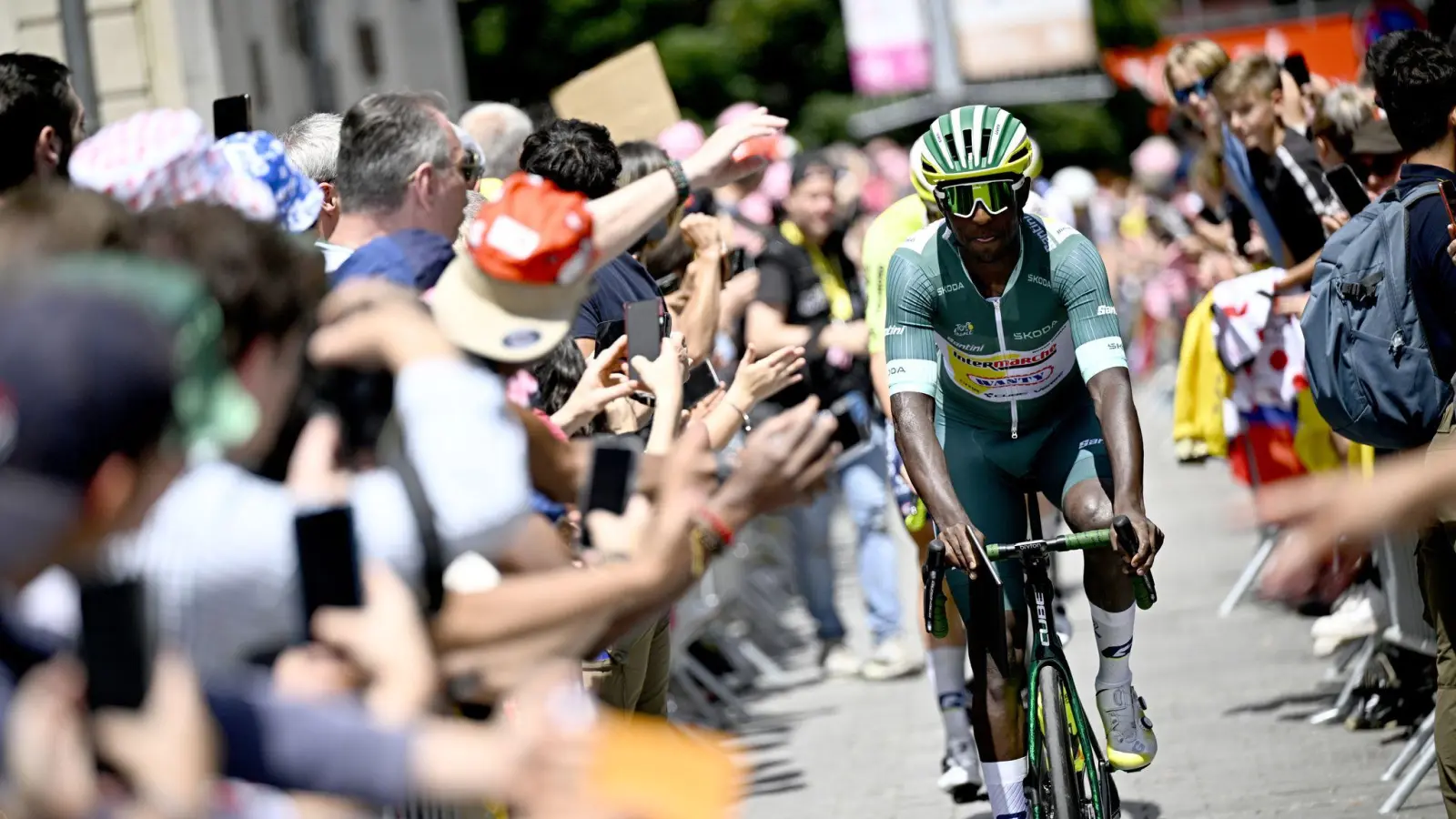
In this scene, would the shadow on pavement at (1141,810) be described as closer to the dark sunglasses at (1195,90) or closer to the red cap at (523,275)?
the dark sunglasses at (1195,90)

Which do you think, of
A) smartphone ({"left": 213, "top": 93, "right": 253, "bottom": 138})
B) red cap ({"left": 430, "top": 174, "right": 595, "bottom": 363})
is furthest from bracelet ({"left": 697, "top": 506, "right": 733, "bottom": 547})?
smartphone ({"left": 213, "top": 93, "right": 253, "bottom": 138})

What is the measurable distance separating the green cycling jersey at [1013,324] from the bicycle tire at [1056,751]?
2.75 ft

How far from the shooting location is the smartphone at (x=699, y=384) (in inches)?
269

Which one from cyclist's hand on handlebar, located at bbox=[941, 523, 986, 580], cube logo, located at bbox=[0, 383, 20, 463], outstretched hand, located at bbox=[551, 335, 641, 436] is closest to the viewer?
cube logo, located at bbox=[0, 383, 20, 463]

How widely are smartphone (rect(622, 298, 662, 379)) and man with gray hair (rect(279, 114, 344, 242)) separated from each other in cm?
93

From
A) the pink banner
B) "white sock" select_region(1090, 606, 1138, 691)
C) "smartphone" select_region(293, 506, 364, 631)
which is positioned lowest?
the pink banner

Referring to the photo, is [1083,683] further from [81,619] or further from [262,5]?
[262,5]

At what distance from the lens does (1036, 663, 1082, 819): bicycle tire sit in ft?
19.6

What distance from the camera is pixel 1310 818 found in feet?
23.0

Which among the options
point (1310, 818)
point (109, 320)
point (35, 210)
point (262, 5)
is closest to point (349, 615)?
point (109, 320)

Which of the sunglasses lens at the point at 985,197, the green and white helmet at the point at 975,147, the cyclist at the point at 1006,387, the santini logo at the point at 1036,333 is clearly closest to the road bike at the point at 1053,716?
the cyclist at the point at 1006,387

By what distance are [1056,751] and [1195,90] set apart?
15.4ft

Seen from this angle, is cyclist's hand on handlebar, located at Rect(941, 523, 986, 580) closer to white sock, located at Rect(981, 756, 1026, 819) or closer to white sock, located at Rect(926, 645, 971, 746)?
white sock, located at Rect(981, 756, 1026, 819)

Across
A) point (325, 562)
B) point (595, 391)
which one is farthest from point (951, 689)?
point (325, 562)
